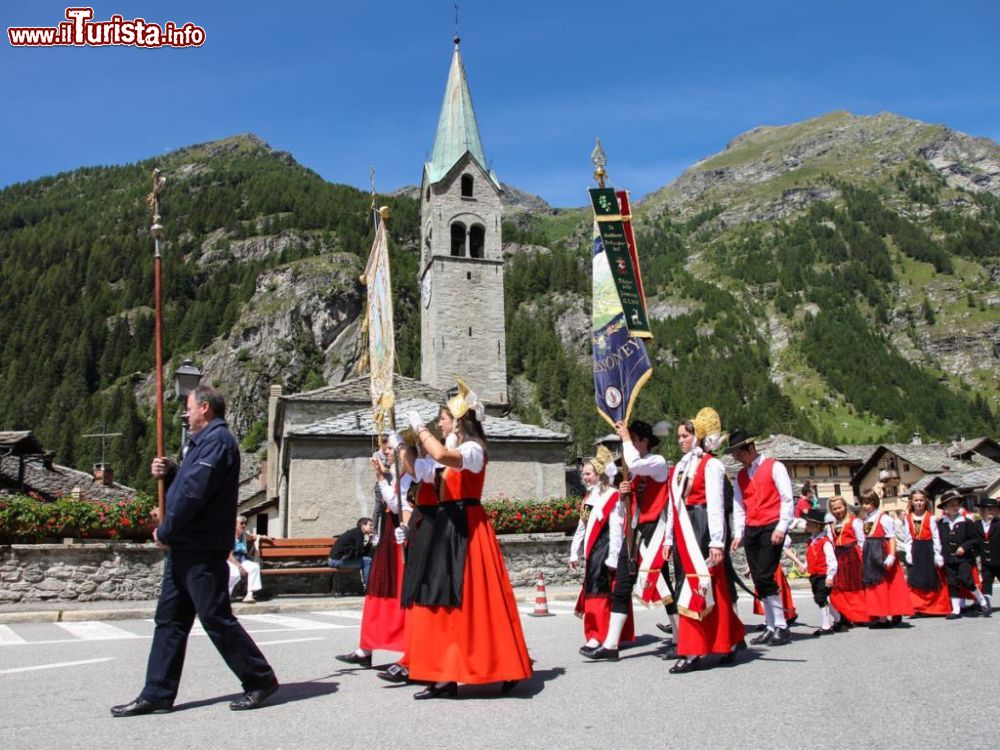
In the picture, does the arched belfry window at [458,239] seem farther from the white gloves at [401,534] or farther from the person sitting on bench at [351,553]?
the white gloves at [401,534]

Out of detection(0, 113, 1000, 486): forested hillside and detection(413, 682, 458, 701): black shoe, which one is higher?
detection(0, 113, 1000, 486): forested hillside

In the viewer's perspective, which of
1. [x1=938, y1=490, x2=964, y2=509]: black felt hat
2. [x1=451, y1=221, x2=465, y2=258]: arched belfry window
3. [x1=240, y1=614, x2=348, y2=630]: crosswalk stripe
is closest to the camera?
[x1=240, y1=614, x2=348, y2=630]: crosswalk stripe

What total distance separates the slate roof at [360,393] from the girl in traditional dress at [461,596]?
3043cm

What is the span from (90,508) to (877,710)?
1364cm

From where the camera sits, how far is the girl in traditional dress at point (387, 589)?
686 cm

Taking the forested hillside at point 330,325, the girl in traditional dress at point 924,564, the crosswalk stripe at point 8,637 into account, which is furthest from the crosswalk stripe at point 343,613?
the forested hillside at point 330,325

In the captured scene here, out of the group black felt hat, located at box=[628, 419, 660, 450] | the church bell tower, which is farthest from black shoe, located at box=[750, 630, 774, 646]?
the church bell tower

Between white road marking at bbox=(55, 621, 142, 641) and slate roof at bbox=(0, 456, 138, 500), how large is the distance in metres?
24.3

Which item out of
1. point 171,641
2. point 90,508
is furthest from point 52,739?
point 90,508

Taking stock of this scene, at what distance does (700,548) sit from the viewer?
7.03 metres

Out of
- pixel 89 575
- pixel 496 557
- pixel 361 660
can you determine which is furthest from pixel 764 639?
pixel 89 575

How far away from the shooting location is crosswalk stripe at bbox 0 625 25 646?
941cm

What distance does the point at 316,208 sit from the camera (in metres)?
156

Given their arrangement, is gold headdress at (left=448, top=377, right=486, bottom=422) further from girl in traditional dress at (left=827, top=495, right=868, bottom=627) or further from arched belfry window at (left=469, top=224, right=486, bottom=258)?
arched belfry window at (left=469, top=224, right=486, bottom=258)
